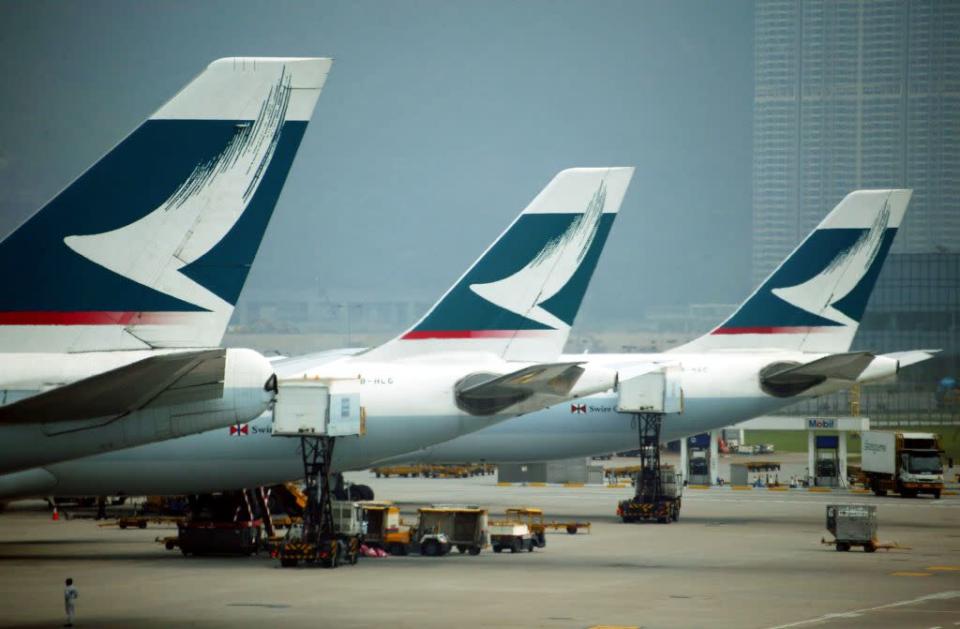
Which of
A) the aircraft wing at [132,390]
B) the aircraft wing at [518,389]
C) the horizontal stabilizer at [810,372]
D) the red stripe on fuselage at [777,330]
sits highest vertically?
the red stripe on fuselage at [777,330]

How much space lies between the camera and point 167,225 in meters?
28.0

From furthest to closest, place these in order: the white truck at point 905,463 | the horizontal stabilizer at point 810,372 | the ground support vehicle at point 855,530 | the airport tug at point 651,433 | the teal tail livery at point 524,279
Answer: the white truck at point 905,463, the airport tug at point 651,433, the horizontal stabilizer at point 810,372, the ground support vehicle at point 855,530, the teal tail livery at point 524,279

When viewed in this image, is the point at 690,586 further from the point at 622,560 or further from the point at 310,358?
the point at 310,358

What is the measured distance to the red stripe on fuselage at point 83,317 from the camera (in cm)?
2744

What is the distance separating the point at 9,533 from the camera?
58844 mm

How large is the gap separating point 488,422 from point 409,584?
353 inches

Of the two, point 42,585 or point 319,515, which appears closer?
point 42,585

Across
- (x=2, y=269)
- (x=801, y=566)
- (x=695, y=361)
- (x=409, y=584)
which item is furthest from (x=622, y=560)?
(x=2, y=269)

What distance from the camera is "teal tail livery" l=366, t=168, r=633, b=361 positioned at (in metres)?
53.2

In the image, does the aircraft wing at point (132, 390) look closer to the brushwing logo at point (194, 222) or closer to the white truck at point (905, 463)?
the brushwing logo at point (194, 222)

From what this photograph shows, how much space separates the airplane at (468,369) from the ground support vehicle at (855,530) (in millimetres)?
9265

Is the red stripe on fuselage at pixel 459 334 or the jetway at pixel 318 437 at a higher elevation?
the red stripe on fuselage at pixel 459 334

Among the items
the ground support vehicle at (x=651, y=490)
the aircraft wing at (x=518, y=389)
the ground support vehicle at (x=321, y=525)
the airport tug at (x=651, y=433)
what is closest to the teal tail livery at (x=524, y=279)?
the aircraft wing at (x=518, y=389)

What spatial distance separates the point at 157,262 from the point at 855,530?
107 ft
